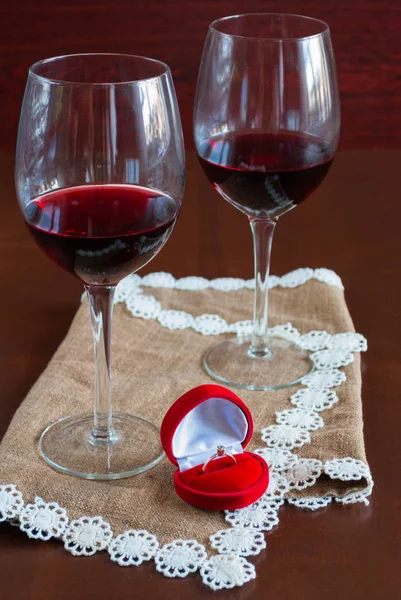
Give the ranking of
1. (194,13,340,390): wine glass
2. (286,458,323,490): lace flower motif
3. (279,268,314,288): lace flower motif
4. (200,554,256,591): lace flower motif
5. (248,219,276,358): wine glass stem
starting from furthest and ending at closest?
(279,268,314,288): lace flower motif → (248,219,276,358): wine glass stem → (194,13,340,390): wine glass → (286,458,323,490): lace flower motif → (200,554,256,591): lace flower motif

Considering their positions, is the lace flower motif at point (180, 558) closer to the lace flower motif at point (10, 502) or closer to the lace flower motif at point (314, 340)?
the lace flower motif at point (10, 502)

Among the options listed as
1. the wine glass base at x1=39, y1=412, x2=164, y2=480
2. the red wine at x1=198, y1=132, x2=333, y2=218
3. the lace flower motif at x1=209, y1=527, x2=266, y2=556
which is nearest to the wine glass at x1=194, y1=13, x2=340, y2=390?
the red wine at x1=198, y1=132, x2=333, y2=218

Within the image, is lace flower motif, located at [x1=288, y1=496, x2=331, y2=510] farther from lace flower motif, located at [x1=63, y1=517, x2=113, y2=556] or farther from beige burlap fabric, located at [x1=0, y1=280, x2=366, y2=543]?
lace flower motif, located at [x1=63, y1=517, x2=113, y2=556]

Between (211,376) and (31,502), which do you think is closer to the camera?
(31,502)

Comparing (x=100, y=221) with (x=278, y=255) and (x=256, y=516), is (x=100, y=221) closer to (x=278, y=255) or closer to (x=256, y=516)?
(x=256, y=516)

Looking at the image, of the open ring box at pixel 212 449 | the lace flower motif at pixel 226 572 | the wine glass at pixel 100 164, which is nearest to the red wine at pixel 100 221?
the wine glass at pixel 100 164

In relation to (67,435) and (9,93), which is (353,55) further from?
(67,435)

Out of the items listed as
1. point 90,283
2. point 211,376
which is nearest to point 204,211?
point 211,376
